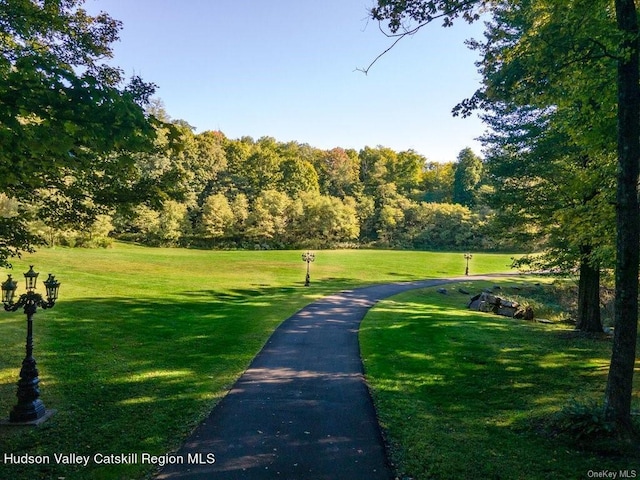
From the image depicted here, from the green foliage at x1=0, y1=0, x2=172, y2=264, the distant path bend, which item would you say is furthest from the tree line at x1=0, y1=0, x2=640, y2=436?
the distant path bend

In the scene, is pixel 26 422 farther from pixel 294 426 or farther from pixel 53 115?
pixel 53 115

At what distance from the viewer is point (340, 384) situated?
870 cm

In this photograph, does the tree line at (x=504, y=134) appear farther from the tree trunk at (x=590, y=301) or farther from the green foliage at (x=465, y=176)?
the green foliage at (x=465, y=176)

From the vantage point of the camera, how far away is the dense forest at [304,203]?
5903 centimetres

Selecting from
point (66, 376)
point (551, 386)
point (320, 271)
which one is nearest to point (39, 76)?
point (66, 376)

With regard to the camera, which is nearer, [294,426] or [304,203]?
[294,426]

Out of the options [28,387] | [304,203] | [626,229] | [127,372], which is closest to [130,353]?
[127,372]

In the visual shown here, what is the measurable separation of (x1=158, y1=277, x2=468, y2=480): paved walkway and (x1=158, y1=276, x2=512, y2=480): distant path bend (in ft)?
0.04

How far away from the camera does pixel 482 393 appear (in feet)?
27.5

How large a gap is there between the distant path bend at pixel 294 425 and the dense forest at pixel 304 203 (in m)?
39.2

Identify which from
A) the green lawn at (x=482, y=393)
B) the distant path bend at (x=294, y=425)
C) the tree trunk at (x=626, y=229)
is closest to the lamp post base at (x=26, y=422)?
the distant path bend at (x=294, y=425)

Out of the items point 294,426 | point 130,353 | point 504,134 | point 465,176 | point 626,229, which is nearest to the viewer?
point 626,229

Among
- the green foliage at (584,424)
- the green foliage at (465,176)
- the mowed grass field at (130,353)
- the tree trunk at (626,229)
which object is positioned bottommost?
the mowed grass field at (130,353)

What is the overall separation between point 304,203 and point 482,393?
5827 cm
